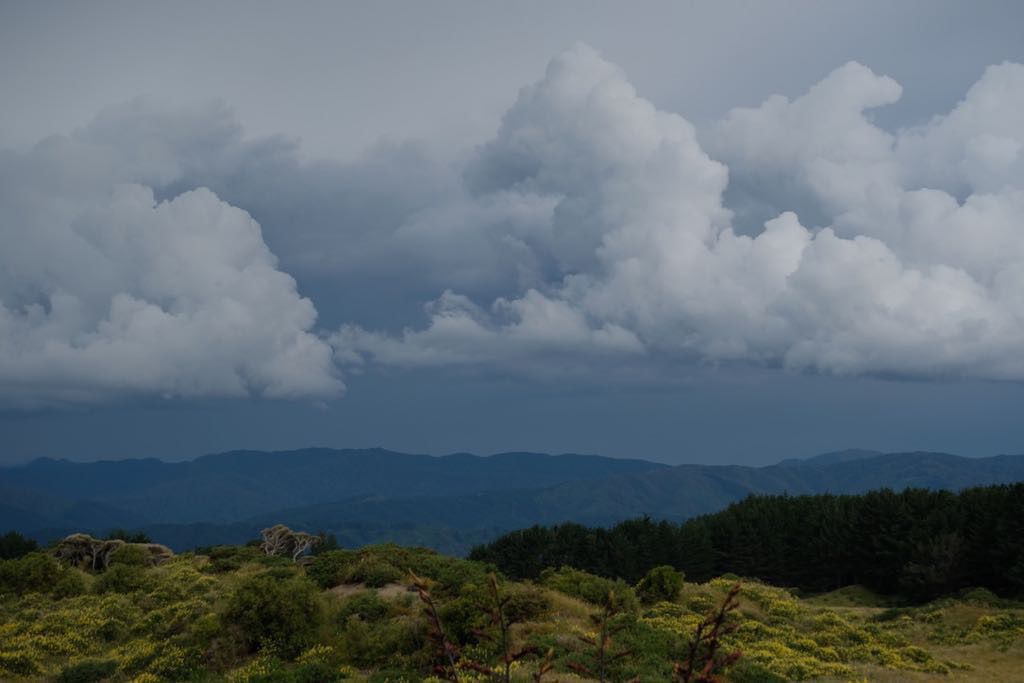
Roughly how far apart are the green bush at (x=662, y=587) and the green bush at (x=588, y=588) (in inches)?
214

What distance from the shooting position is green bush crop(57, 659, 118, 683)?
23.9 metres

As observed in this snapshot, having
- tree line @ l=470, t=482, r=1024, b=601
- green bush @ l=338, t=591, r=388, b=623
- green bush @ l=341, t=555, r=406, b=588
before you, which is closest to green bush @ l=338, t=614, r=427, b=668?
green bush @ l=338, t=591, r=388, b=623

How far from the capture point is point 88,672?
79.7 feet

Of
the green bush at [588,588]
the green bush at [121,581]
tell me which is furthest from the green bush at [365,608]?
the green bush at [121,581]

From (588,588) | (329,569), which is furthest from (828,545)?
(329,569)

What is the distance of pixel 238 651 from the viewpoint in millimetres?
24953

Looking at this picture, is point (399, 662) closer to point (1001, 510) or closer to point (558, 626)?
point (558, 626)

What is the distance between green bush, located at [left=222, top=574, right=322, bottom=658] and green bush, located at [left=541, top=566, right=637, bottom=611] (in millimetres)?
12557

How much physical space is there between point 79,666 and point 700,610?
29.5 m

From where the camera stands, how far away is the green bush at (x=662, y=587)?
40.3 m

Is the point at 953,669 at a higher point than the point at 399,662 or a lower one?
lower

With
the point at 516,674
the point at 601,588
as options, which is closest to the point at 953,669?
the point at 601,588

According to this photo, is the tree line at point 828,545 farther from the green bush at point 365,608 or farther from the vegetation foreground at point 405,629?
the green bush at point 365,608

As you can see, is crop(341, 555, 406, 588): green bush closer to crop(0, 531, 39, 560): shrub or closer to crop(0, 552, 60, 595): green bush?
crop(0, 552, 60, 595): green bush
